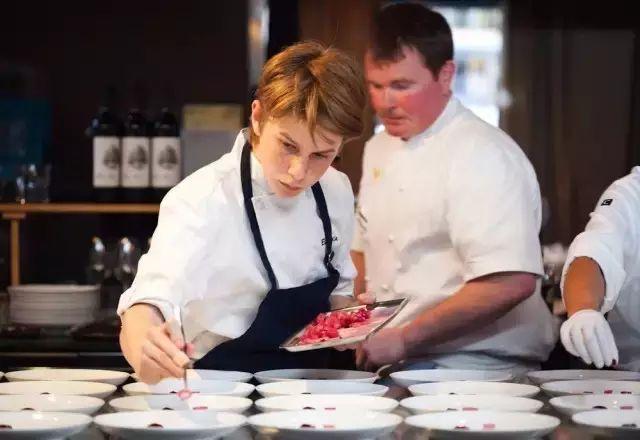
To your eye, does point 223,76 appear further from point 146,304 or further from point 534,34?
point 146,304

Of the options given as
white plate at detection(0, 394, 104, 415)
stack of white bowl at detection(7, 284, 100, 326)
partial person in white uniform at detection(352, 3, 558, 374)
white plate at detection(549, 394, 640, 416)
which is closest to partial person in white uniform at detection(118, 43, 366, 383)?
white plate at detection(0, 394, 104, 415)

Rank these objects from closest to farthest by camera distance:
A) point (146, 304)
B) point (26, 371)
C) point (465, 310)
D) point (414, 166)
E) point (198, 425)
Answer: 1. point (198, 425)
2. point (146, 304)
3. point (26, 371)
4. point (465, 310)
5. point (414, 166)

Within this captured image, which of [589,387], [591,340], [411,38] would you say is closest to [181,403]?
[589,387]

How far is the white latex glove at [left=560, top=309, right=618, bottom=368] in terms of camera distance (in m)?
2.37

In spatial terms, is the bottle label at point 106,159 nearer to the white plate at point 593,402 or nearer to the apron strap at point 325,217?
the apron strap at point 325,217

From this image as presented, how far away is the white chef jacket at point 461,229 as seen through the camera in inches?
119

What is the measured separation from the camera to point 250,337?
2498mm

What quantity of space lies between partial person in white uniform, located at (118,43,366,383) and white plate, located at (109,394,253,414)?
0.27 ft

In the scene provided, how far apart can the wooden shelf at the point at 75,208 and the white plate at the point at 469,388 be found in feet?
6.17

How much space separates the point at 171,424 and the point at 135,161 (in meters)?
2.20

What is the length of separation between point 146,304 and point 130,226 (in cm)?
208

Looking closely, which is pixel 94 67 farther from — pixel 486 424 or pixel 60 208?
pixel 486 424

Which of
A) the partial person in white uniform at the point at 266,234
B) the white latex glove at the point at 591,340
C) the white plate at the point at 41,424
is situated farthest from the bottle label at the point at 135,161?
the white plate at the point at 41,424

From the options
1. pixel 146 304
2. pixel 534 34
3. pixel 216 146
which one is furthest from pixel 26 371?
pixel 534 34
